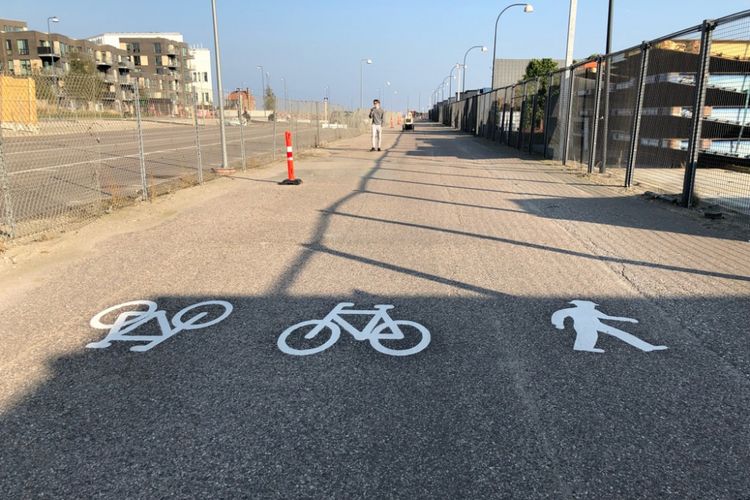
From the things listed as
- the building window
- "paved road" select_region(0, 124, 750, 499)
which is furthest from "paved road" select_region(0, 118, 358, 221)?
the building window

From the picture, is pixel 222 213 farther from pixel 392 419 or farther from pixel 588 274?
pixel 392 419

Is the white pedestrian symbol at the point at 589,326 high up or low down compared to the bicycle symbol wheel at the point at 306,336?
up

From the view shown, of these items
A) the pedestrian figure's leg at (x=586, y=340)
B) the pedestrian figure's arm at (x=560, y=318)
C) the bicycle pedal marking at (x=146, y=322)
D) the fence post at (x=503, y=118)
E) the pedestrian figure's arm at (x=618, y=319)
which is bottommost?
the bicycle pedal marking at (x=146, y=322)

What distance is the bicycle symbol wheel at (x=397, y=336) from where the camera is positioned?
4117 millimetres

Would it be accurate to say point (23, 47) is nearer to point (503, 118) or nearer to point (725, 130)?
point (503, 118)

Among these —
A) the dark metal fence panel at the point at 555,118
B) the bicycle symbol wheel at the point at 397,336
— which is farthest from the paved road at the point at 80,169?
the dark metal fence panel at the point at 555,118

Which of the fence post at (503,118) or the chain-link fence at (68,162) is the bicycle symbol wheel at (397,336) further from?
the fence post at (503,118)

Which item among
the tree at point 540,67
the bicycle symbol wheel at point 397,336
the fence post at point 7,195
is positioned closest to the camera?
the bicycle symbol wheel at point 397,336

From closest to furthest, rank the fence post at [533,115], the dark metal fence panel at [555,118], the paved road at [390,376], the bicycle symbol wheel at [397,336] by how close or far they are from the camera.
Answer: the paved road at [390,376] < the bicycle symbol wheel at [397,336] < the dark metal fence panel at [555,118] < the fence post at [533,115]

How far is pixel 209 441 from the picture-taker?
3.03 meters

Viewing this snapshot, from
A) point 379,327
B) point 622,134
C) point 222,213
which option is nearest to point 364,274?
point 379,327

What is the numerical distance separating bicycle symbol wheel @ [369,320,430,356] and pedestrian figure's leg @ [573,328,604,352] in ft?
3.71

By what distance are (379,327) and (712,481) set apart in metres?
2.50

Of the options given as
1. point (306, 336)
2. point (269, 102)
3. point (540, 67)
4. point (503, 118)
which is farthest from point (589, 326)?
point (269, 102)
